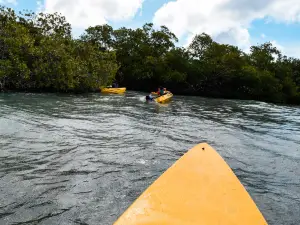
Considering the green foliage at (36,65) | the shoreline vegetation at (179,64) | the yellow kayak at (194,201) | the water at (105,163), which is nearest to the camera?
the yellow kayak at (194,201)

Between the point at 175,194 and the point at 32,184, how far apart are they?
2.78 m

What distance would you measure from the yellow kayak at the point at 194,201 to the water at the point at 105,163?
0.98 metres

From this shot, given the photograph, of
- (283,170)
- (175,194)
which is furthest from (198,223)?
(283,170)

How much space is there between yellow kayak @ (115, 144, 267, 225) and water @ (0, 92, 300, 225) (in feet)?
3.22

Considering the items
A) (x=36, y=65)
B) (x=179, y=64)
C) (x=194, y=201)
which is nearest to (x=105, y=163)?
(x=194, y=201)

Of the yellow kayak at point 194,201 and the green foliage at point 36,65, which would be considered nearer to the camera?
the yellow kayak at point 194,201

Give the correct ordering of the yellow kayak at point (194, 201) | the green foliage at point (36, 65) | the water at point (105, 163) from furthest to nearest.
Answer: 1. the green foliage at point (36, 65)
2. the water at point (105, 163)
3. the yellow kayak at point (194, 201)

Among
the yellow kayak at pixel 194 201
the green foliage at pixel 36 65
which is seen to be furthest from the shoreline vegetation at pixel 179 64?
the yellow kayak at pixel 194 201

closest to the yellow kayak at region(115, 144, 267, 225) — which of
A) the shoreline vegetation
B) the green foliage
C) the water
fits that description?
the water

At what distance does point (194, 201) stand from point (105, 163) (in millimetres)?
3183

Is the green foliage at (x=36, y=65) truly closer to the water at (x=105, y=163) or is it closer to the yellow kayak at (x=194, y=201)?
the water at (x=105, y=163)

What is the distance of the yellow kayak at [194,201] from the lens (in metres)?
2.88

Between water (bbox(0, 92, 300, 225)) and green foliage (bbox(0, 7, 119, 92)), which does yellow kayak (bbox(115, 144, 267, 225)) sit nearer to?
water (bbox(0, 92, 300, 225))

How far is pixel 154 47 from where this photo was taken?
39.7 meters
